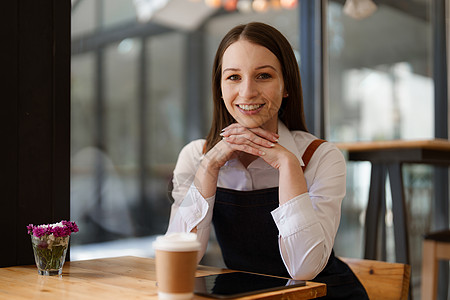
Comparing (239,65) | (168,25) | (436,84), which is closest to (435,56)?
(436,84)

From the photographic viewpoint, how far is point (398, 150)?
7.84 feet

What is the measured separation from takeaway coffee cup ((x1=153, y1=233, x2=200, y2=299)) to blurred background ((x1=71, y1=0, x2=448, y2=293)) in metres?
1.04

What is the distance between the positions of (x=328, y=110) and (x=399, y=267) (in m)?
1.81

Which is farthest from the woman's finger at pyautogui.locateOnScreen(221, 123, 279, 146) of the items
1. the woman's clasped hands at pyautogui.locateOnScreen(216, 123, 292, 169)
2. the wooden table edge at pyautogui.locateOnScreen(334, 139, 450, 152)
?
the wooden table edge at pyautogui.locateOnScreen(334, 139, 450, 152)

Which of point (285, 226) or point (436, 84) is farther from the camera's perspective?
point (436, 84)

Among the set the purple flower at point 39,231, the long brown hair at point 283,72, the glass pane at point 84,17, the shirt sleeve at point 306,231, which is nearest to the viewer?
the purple flower at point 39,231

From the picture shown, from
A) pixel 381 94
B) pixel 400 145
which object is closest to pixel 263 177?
pixel 400 145

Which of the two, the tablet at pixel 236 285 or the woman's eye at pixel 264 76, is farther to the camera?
the woman's eye at pixel 264 76

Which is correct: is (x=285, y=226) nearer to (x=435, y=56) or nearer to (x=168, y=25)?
(x=168, y=25)

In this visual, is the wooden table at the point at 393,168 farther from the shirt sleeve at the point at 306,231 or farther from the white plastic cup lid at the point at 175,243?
the white plastic cup lid at the point at 175,243

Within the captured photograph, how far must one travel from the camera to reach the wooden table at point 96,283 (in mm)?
929

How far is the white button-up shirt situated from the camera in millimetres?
1257

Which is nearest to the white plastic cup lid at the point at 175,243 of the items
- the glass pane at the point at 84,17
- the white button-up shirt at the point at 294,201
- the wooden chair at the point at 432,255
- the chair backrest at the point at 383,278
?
the white button-up shirt at the point at 294,201

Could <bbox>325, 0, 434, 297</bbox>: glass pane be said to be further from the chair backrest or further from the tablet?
the tablet
